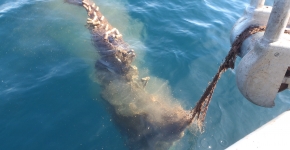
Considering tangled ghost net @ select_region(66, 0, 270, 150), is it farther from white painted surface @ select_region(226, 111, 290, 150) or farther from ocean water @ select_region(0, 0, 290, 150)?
white painted surface @ select_region(226, 111, 290, 150)

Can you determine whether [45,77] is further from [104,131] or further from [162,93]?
[162,93]

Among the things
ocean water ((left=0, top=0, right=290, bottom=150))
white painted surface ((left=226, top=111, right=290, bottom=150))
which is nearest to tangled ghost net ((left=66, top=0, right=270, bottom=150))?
ocean water ((left=0, top=0, right=290, bottom=150))

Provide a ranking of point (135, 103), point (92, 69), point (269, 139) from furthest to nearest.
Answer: point (92, 69)
point (135, 103)
point (269, 139)

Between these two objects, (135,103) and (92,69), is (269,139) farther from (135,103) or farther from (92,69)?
(92,69)

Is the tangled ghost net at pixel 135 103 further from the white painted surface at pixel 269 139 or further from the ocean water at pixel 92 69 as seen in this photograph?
the white painted surface at pixel 269 139

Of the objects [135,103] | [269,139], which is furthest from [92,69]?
[269,139]

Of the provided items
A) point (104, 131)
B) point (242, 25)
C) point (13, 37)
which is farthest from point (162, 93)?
point (13, 37)
